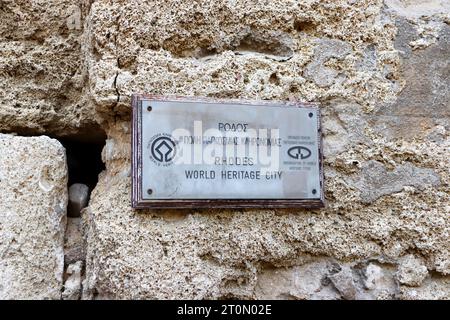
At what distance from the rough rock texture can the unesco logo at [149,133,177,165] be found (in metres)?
0.24

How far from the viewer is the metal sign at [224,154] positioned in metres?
1.18

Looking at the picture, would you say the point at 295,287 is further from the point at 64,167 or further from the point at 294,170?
the point at 64,167

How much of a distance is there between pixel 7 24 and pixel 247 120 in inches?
27.1

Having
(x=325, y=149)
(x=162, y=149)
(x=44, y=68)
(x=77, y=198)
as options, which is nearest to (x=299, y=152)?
(x=325, y=149)

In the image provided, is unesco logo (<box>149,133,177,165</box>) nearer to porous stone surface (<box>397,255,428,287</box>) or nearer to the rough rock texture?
the rough rock texture

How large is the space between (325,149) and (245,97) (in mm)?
231

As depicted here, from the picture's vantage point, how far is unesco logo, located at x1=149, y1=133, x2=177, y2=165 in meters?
1.18

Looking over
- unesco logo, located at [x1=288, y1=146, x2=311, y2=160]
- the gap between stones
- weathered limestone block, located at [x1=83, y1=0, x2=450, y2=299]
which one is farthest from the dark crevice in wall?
Answer: unesco logo, located at [x1=288, y1=146, x2=311, y2=160]

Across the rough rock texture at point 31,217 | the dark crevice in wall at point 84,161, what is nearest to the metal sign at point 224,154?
the rough rock texture at point 31,217

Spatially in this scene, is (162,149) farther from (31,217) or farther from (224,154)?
(31,217)

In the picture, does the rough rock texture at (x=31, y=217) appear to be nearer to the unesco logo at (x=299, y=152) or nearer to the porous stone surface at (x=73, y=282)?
the porous stone surface at (x=73, y=282)

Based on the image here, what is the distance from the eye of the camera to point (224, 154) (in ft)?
4.00

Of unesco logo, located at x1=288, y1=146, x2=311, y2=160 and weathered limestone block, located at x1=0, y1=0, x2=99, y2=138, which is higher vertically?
weathered limestone block, located at x1=0, y1=0, x2=99, y2=138

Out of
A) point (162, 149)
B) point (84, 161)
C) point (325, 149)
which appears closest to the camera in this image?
point (162, 149)
